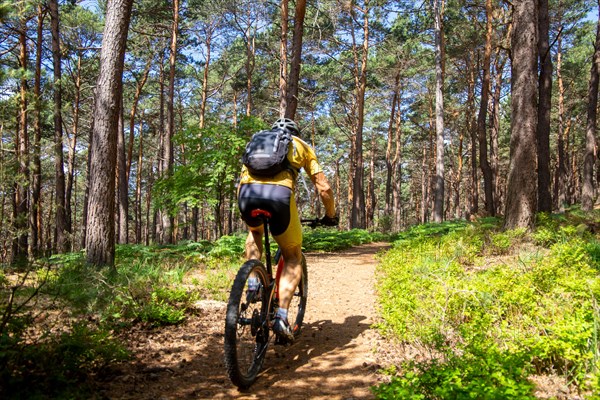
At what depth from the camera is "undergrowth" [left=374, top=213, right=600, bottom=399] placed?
7.45 feet

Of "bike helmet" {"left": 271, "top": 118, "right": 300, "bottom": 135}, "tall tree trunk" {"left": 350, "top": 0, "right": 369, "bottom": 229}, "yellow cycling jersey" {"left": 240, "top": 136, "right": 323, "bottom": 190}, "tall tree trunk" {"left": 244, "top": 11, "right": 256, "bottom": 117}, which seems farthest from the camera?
"tall tree trunk" {"left": 244, "top": 11, "right": 256, "bottom": 117}

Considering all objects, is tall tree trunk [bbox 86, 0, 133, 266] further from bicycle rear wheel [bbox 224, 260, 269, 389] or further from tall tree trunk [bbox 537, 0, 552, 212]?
tall tree trunk [bbox 537, 0, 552, 212]

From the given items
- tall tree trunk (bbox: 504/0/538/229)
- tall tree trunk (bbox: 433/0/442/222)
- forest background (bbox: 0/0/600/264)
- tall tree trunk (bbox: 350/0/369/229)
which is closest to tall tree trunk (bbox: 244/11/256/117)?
forest background (bbox: 0/0/600/264)

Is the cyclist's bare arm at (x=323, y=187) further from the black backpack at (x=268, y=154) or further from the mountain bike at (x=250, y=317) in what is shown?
the mountain bike at (x=250, y=317)

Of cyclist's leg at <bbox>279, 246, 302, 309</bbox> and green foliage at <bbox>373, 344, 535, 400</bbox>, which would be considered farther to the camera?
cyclist's leg at <bbox>279, 246, 302, 309</bbox>

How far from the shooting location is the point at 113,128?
19.5 feet

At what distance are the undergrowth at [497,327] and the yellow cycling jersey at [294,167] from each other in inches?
63.9

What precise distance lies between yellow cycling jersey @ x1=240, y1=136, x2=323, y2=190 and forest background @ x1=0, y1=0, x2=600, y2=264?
2.02ft

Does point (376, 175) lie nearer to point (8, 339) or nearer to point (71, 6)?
point (71, 6)

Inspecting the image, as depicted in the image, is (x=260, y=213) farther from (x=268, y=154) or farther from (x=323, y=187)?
(x=323, y=187)

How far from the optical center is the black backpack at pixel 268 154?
309 centimetres

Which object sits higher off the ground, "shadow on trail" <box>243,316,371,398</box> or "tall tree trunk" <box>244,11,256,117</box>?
"tall tree trunk" <box>244,11,256,117</box>

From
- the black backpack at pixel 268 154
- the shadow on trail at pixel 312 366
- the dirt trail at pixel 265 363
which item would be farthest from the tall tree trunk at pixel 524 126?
the black backpack at pixel 268 154

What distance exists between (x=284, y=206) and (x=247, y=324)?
0.96m
